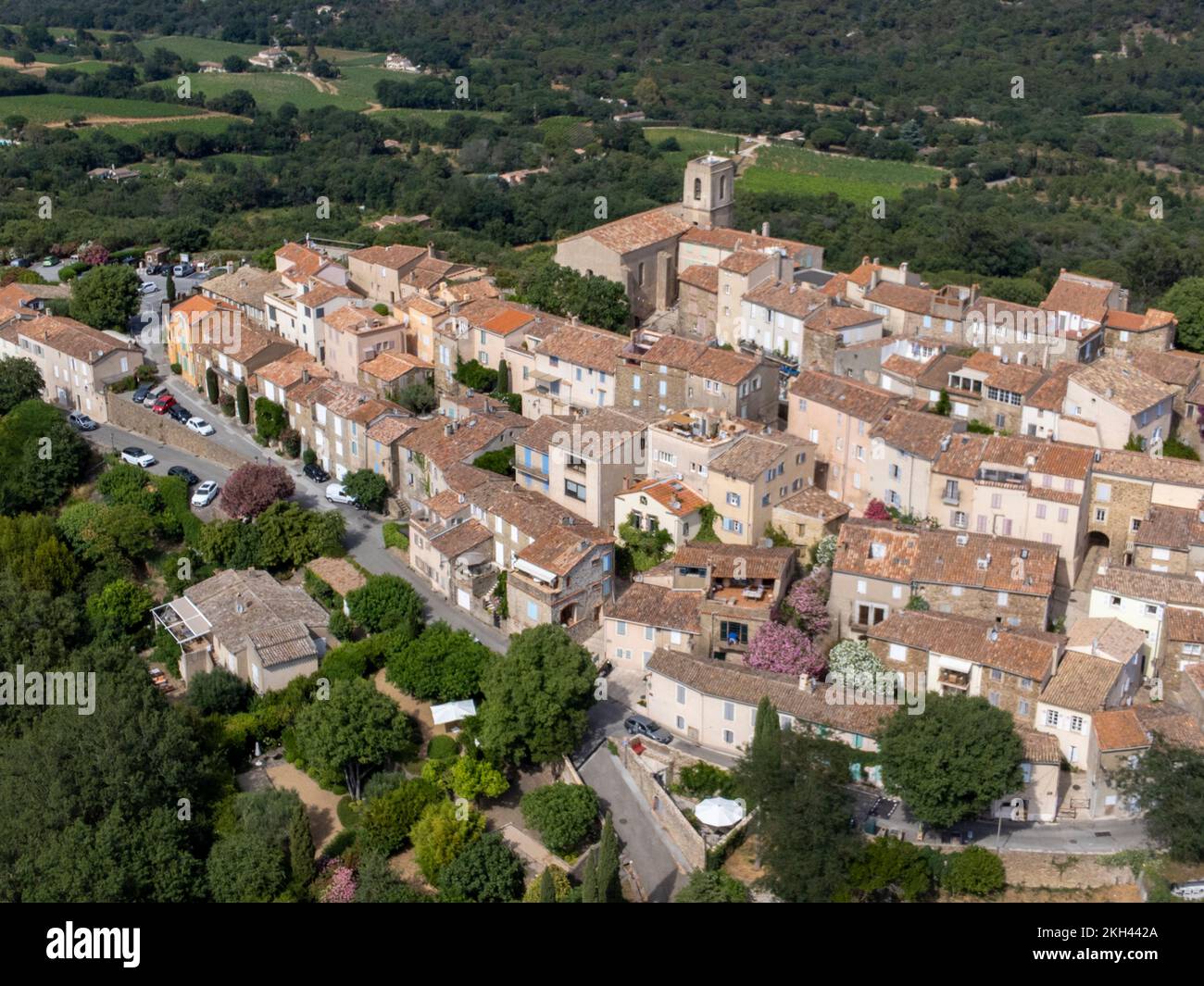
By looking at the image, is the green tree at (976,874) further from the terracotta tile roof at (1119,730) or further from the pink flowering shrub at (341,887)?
the pink flowering shrub at (341,887)

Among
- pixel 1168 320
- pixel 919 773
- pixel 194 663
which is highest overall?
pixel 1168 320

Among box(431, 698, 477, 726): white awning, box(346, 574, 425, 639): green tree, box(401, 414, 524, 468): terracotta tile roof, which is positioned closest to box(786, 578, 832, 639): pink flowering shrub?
box(431, 698, 477, 726): white awning

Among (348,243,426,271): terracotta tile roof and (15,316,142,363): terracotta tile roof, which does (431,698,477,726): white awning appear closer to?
(348,243,426,271): terracotta tile roof

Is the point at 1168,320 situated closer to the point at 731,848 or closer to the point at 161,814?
Result: the point at 731,848

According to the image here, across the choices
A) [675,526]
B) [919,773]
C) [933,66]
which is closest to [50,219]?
[675,526]

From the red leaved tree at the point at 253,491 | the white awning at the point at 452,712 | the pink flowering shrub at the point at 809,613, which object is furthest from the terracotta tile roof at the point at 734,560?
the red leaved tree at the point at 253,491

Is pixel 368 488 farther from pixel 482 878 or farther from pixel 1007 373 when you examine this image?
pixel 1007 373
